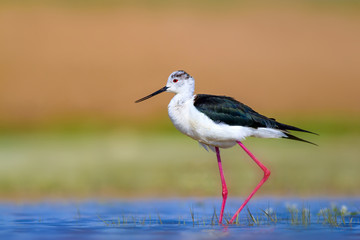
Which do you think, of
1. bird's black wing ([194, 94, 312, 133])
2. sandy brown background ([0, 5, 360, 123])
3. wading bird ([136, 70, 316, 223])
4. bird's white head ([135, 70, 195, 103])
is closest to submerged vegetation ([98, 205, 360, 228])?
wading bird ([136, 70, 316, 223])

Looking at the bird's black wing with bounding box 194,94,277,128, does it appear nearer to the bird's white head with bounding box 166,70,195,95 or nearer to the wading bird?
the wading bird

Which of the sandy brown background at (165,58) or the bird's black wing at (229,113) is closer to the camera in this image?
the bird's black wing at (229,113)

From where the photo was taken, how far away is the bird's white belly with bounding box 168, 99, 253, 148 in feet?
28.3

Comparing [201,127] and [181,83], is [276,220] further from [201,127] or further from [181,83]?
[181,83]

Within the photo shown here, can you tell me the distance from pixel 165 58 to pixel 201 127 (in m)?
19.0

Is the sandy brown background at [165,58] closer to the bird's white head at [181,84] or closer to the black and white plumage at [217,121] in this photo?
the bird's white head at [181,84]

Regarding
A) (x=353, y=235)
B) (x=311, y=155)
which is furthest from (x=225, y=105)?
(x=311, y=155)

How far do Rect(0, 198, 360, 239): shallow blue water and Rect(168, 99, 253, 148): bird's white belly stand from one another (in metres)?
0.85

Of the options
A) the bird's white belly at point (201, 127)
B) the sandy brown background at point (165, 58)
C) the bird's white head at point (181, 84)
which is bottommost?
the bird's white belly at point (201, 127)

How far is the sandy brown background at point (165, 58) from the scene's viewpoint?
24297mm

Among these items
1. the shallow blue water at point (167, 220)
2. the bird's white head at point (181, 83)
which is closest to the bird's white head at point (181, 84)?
Answer: the bird's white head at point (181, 83)

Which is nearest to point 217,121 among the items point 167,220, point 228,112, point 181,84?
point 228,112

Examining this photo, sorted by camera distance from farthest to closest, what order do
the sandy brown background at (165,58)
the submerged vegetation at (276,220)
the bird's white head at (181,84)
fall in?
the sandy brown background at (165,58)
the bird's white head at (181,84)
the submerged vegetation at (276,220)

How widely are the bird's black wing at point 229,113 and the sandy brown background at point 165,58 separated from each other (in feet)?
46.3
